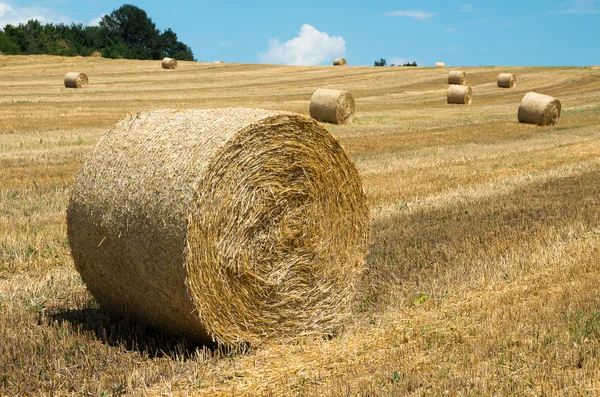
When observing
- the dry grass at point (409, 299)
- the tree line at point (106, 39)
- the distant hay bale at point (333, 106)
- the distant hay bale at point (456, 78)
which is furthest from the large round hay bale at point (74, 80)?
the tree line at point (106, 39)

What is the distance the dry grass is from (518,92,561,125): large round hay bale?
646cm

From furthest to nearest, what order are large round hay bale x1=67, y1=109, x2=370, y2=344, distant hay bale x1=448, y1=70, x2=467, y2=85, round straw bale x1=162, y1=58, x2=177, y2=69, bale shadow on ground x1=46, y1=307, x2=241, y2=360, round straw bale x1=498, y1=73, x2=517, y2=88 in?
round straw bale x1=162, y1=58, x2=177, y2=69
distant hay bale x1=448, y1=70, x2=467, y2=85
round straw bale x1=498, y1=73, x2=517, y2=88
bale shadow on ground x1=46, y1=307, x2=241, y2=360
large round hay bale x1=67, y1=109, x2=370, y2=344

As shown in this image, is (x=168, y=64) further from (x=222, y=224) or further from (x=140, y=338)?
(x=222, y=224)

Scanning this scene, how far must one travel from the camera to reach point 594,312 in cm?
580

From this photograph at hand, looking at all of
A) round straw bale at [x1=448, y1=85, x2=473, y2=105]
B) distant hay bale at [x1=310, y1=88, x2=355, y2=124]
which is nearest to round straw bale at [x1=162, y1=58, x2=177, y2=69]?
round straw bale at [x1=448, y1=85, x2=473, y2=105]

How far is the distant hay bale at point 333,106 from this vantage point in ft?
76.9

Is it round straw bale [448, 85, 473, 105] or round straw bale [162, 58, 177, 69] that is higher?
round straw bale [162, 58, 177, 69]

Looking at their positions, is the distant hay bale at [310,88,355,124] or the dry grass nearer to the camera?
the dry grass

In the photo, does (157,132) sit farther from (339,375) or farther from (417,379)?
(417,379)

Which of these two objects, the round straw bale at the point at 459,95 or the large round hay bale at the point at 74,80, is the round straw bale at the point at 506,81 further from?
the large round hay bale at the point at 74,80

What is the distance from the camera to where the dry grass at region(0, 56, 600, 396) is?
4.88 metres

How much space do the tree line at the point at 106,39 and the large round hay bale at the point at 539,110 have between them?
5056cm

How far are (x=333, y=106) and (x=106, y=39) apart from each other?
2460 inches

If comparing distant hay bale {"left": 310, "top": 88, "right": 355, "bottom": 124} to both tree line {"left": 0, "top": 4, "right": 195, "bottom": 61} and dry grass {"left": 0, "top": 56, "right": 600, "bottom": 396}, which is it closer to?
dry grass {"left": 0, "top": 56, "right": 600, "bottom": 396}
